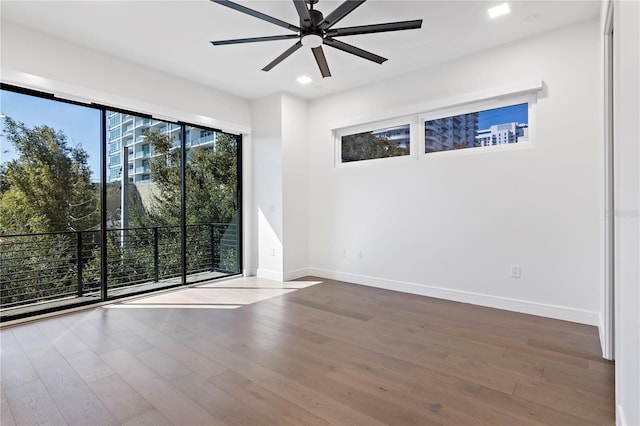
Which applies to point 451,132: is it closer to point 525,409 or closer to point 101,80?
point 525,409

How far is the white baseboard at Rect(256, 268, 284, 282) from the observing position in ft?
16.1

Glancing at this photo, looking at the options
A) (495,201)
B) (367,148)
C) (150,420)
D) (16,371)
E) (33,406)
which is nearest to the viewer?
(150,420)

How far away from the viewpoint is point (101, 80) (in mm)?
3615

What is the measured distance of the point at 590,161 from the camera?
3.00 metres

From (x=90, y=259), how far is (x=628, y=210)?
458cm

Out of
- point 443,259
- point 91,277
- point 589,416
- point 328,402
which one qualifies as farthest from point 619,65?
point 91,277

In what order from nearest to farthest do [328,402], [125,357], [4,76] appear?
[328,402], [125,357], [4,76]

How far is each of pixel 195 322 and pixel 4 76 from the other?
9.29ft

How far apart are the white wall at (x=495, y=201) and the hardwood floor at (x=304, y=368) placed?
1.34 ft

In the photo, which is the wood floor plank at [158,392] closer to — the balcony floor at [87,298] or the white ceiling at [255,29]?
the balcony floor at [87,298]

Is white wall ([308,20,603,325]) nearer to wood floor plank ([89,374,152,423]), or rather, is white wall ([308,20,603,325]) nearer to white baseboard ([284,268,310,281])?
white baseboard ([284,268,310,281])

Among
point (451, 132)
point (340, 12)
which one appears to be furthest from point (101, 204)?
point (451, 132)

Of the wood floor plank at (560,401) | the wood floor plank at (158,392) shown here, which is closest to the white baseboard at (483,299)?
the wood floor plank at (560,401)

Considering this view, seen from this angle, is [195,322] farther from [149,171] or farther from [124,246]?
[149,171]
